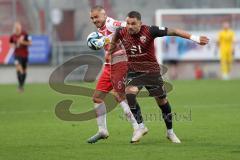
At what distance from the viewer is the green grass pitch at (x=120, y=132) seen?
999 centimetres

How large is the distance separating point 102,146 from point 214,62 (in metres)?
21.8

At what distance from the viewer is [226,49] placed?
3070 centimetres

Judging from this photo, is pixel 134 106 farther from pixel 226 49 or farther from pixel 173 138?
pixel 226 49

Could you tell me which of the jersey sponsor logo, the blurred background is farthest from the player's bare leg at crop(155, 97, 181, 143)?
the blurred background

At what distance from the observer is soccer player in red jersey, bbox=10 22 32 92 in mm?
24594

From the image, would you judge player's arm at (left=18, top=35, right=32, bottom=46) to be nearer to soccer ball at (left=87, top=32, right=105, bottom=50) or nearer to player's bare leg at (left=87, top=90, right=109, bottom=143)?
player's bare leg at (left=87, top=90, right=109, bottom=143)

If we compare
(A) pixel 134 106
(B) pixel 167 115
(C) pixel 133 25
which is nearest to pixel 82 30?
(A) pixel 134 106

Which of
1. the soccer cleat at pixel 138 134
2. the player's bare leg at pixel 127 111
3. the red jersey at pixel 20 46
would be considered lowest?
the red jersey at pixel 20 46

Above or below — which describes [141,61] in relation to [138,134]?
above

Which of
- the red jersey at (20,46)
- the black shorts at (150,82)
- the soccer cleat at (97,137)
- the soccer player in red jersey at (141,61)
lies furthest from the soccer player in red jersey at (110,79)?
the red jersey at (20,46)

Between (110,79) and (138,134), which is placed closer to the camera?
(138,134)

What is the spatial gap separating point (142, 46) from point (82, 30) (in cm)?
2187

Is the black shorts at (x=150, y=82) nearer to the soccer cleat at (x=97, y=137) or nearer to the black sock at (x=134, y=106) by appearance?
the black sock at (x=134, y=106)

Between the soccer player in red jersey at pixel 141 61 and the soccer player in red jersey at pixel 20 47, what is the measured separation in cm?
1356
